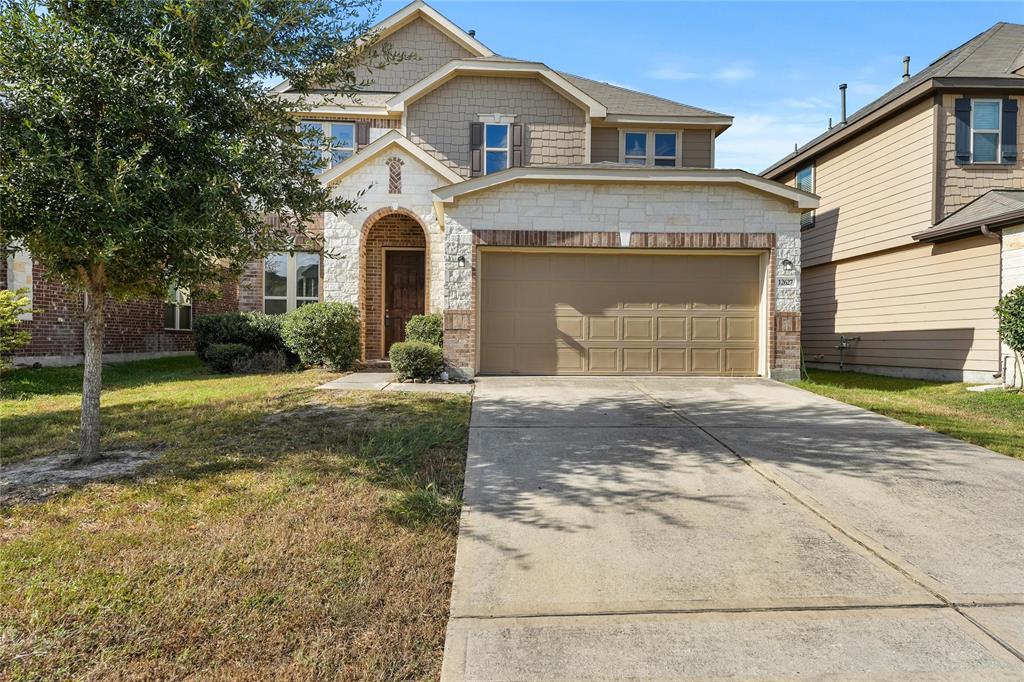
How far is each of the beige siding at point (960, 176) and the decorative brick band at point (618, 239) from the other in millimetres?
4808

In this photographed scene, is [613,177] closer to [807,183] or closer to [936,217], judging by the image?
[936,217]

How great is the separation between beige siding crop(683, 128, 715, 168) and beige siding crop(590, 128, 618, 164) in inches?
77.1

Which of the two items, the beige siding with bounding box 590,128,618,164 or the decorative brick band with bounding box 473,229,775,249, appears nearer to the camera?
the decorative brick band with bounding box 473,229,775,249

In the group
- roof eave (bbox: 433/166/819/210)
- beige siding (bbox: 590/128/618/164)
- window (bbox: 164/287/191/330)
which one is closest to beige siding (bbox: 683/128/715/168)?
beige siding (bbox: 590/128/618/164)

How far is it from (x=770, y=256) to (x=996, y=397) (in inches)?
165

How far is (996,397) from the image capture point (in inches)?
380

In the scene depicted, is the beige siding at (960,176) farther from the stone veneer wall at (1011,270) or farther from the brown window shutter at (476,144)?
the brown window shutter at (476,144)

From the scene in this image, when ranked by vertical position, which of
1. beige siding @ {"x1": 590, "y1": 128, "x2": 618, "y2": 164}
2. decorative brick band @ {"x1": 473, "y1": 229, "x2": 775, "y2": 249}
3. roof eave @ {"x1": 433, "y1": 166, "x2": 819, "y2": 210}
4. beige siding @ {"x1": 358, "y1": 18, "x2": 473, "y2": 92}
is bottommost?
decorative brick band @ {"x1": 473, "y1": 229, "x2": 775, "y2": 249}

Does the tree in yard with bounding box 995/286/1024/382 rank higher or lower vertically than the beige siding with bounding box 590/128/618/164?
lower

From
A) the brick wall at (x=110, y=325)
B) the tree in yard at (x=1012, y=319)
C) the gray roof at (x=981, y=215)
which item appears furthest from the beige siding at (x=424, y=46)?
the tree in yard at (x=1012, y=319)

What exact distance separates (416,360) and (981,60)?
14.0 m

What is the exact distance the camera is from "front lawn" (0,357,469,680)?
8.41ft

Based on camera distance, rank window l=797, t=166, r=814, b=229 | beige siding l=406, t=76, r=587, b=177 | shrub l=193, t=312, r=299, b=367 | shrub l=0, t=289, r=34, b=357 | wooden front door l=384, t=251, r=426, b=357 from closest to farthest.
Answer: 1. shrub l=0, t=289, r=34, b=357
2. shrub l=193, t=312, r=299, b=367
3. wooden front door l=384, t=251, r=426, b=357
4. beige siding l=406, t=76, r=587, b=177
5. window l=797, t=166, r=814, b=229

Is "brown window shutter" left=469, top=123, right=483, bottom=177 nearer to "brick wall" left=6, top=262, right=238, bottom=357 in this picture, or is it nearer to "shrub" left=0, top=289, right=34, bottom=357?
"brick wall" left=6, top=262, right=238, bottom=357
